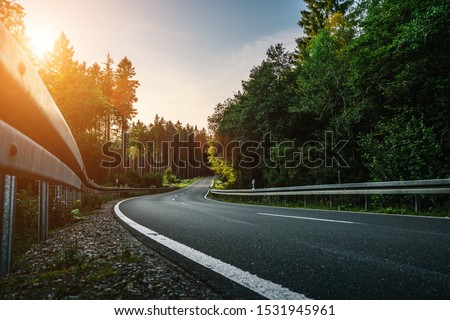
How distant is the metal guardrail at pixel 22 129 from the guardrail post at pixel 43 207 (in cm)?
144

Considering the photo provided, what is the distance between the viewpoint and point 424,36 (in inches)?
464

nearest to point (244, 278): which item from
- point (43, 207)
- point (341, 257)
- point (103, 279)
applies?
point (103, 279)

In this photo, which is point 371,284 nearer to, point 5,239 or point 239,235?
point 239,235

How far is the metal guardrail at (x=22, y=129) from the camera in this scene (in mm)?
1237

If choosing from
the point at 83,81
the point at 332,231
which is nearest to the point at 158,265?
the point at 332,231

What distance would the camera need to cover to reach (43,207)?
4.37m

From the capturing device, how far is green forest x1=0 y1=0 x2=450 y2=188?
467 inches

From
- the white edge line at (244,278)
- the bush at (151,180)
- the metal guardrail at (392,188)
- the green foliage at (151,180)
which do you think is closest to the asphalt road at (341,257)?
the white edge line at (244,278)

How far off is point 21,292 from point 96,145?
1410 inches

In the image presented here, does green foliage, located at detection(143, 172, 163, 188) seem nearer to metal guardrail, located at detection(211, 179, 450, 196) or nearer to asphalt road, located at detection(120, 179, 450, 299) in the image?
metal guardrail, located at detection(211, 179, 450, 196)

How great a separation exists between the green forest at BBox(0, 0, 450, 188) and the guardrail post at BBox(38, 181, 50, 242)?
36.4ft

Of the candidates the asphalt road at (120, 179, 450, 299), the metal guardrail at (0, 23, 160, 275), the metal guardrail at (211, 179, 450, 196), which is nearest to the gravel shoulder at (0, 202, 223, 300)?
the metal guardrail at (0, 23, 160, 275)

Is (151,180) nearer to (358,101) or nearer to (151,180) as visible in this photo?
(151,180)

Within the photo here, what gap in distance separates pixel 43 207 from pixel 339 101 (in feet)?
70.1
